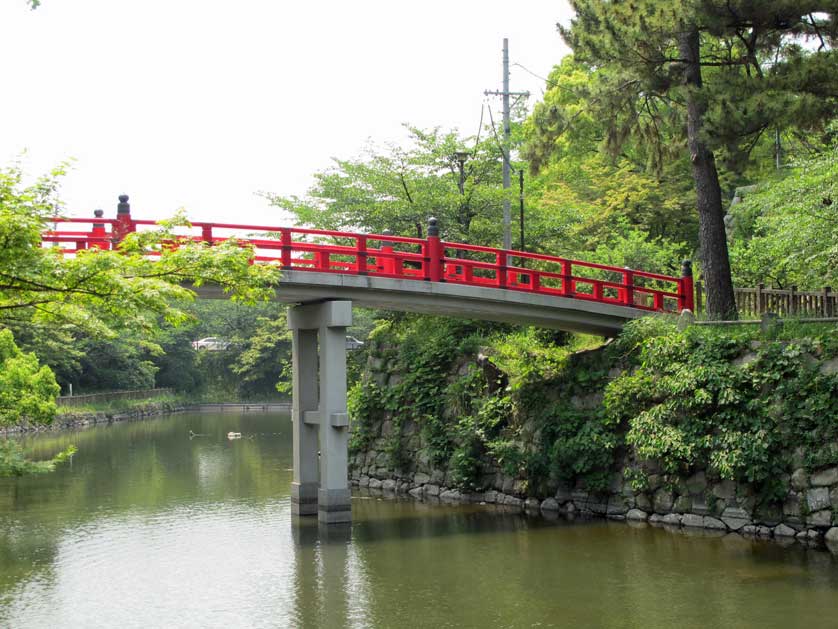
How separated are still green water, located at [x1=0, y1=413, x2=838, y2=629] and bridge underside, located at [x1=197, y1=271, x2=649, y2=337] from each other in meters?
4.88

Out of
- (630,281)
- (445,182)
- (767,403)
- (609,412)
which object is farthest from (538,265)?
(767,403)

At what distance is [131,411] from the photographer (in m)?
61.9

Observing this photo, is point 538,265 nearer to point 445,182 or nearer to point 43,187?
point 445,182

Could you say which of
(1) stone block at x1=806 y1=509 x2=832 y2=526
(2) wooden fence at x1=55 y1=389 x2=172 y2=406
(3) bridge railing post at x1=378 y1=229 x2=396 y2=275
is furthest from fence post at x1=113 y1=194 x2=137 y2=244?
(2) wooden fence at x1=55 y1=389 x2=172 y2=406

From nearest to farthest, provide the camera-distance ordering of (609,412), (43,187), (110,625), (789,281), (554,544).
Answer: (43,187)
(110,625)
(554,544)
(609,412)
(789,281)

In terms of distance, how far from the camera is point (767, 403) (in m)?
19.1

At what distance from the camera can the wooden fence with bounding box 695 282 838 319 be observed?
67.1 feet

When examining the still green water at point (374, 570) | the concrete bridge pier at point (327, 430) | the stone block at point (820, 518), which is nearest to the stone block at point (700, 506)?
the still green water at point (374, 570)

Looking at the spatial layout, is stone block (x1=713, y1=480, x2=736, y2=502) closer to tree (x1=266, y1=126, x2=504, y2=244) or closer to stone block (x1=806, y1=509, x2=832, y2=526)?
stone block (x1=806, y1=509, x2=832, y2=526)

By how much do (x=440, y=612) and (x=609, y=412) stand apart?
8821 mm

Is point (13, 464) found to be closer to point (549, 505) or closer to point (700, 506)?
point (700, 506)

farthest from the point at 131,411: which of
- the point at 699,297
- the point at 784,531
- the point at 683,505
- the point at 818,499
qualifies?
the point at 818,499

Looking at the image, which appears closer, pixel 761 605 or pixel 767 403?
pixel 761 605

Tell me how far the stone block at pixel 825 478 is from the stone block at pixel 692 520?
8.40ft
